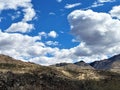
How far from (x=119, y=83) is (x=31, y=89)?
47741mm

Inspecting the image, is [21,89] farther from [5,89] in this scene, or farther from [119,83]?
[119,83]

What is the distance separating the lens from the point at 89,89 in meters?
199

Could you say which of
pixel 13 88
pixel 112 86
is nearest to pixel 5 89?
pixel 13 88

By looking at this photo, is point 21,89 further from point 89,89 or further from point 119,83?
point 119,83

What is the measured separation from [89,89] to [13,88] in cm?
4132

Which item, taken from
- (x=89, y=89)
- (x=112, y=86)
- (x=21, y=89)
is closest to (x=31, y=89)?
(x=21, y=89)

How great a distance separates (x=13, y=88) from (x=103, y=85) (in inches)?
1924

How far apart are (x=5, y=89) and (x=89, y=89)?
4570 centimetres

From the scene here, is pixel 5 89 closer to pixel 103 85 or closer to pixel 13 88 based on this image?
pixel 13 88

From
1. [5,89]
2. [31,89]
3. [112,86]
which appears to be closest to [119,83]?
[112,86]

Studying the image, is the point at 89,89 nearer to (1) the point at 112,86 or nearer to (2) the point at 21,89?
(1) the point at 112,86

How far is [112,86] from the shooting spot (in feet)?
636

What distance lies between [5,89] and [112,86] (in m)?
57.8

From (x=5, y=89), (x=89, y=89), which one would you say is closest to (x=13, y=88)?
(x=5, y=89)
